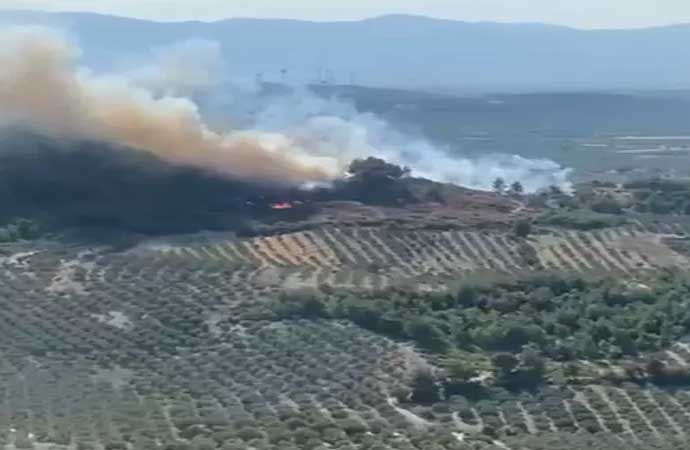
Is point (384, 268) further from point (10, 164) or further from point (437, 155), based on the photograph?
point (437, 155)

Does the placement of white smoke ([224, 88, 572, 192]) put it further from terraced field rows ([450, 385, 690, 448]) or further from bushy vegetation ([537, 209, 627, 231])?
terraced field rows ([450, 385, 690, 448])

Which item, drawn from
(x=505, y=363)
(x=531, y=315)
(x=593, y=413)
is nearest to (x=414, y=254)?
(x=531, y=315)

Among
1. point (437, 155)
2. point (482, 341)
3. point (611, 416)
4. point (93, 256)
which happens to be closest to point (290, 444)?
point (611, 416)

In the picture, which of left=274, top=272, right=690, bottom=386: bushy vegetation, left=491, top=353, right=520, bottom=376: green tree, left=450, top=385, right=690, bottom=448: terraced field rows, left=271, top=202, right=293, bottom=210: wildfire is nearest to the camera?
left=450, top=385, right=690, bottom=448: terraced field rows

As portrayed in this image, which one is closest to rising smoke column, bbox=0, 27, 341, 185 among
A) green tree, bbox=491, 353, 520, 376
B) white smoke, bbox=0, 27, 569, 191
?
white smoke, bbox=0, 27, 569, 191

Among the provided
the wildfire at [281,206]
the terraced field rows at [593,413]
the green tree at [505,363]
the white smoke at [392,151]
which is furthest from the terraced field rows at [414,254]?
the white smoke at [392,151]

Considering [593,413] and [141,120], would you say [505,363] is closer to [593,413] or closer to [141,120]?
[593,413]

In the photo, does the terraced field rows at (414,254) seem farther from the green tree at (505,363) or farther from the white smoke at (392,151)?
the white smoke at (392,151)
